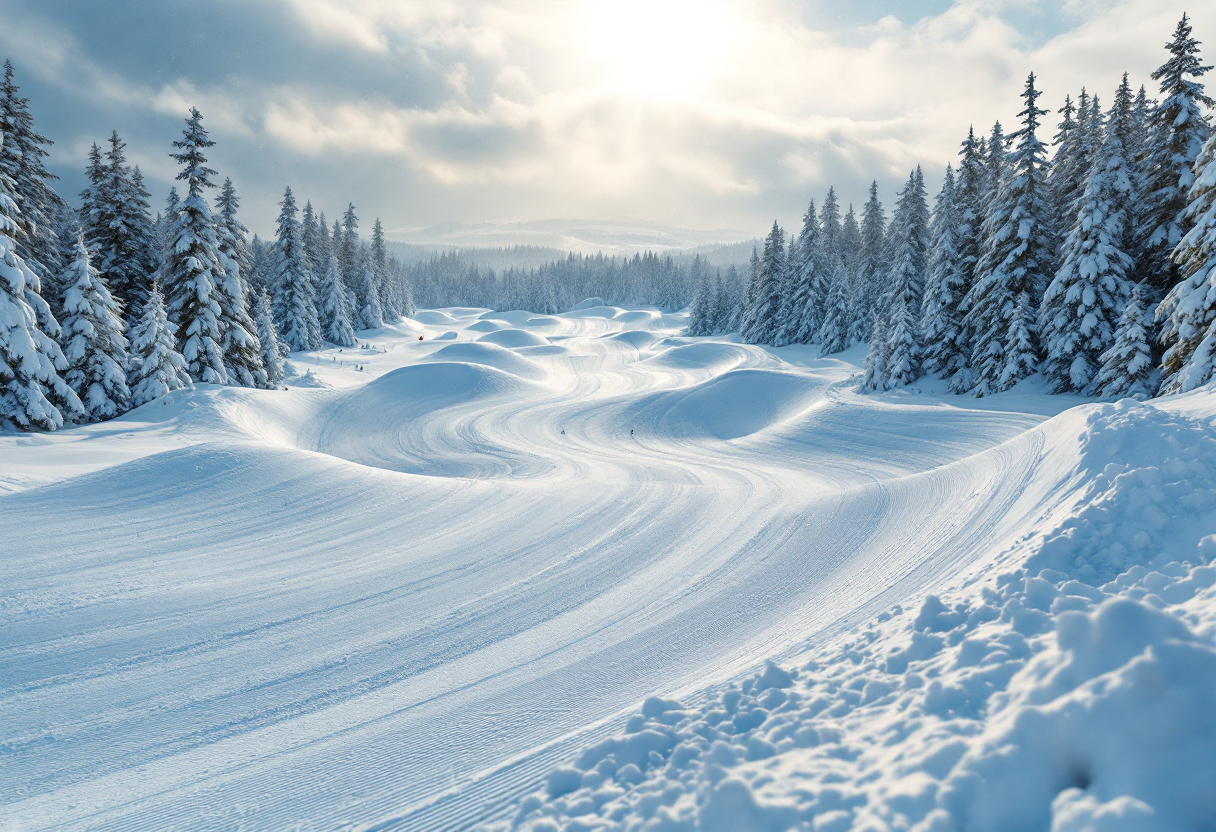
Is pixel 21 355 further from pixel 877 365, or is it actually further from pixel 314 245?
pixel 314 245

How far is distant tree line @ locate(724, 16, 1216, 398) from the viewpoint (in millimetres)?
16406

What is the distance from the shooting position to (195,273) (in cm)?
2466

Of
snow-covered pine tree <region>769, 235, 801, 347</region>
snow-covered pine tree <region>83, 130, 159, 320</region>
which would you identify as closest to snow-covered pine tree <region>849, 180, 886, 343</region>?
snow-covered pine tree <region>769, 235, 801, 347</region>

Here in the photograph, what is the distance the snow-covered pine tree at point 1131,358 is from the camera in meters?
18.6

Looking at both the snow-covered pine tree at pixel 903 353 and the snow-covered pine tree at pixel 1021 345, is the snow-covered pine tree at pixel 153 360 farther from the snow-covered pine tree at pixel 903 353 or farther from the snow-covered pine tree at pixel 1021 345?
the snow-covered pine tree at pixel 1021 345

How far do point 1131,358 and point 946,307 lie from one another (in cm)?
1017

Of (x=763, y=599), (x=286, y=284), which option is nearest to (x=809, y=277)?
(x=286, y=284)

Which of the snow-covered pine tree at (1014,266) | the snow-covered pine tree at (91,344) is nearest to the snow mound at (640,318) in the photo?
the snow-covered pine tree at (1014,266)

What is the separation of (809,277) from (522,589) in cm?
5048

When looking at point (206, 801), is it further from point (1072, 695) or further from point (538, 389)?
point (538, 389)

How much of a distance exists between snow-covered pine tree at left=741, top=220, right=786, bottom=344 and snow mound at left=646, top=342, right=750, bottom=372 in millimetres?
13408

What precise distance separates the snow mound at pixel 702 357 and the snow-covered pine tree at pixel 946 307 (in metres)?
12.6

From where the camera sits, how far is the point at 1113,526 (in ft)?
16.5

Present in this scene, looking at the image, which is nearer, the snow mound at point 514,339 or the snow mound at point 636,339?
the snow mound at point 514,339
